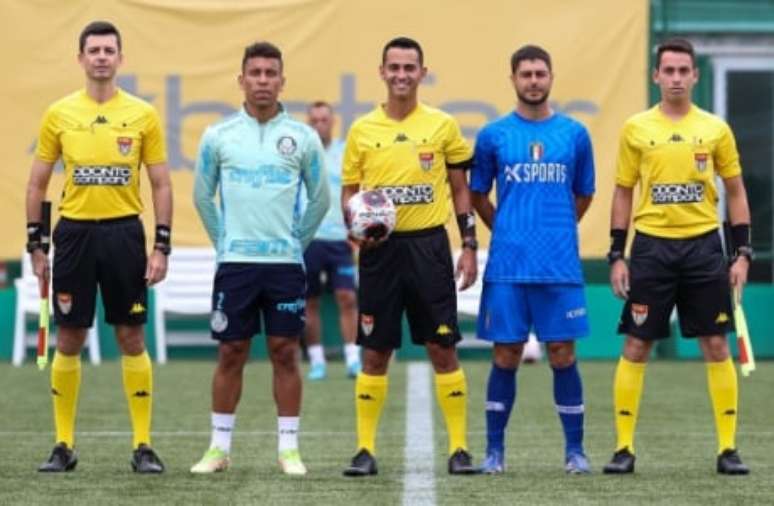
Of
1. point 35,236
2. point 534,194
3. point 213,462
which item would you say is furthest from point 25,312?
point 534,194

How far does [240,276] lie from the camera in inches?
362

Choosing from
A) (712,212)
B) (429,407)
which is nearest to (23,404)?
(429,407)

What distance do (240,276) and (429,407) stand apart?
159 inches

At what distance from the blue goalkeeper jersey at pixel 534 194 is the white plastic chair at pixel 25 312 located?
8.57 meters

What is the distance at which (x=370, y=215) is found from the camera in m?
8.98

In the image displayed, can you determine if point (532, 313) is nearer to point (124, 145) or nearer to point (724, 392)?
point (724, 392)

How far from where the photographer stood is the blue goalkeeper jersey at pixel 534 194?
9.30m

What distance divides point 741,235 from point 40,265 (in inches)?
126

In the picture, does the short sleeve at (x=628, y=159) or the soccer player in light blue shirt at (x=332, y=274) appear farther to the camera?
the soccer player in light blue shirt at (x=332, y=274)

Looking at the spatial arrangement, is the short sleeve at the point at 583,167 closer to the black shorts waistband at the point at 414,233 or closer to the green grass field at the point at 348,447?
the black shorts waistband at the point at 414,233

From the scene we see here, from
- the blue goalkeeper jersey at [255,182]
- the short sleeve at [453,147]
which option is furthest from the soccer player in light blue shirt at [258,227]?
the short sleeve at [453,147]

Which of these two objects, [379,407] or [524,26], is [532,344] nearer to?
[524,26]

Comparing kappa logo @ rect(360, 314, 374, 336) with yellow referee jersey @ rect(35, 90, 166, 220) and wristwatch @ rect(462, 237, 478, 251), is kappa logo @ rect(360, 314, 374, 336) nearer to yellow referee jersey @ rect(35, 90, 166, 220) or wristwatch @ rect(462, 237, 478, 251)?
wristwatch @ rect(462, 237, 478, 251)

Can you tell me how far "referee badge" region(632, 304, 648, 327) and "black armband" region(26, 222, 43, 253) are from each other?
271 cm
